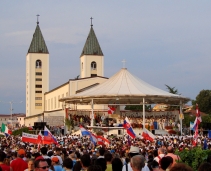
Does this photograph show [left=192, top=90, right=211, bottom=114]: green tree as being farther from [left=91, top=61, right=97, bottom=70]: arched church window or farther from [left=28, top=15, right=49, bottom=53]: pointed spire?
[left=28, top=15, right=49, bottom=53]: pointed spire

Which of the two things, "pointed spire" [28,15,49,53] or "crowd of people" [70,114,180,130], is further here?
"pointed spire" [28,15,49,53]

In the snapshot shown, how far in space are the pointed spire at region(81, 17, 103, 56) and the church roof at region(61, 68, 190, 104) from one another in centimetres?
3162

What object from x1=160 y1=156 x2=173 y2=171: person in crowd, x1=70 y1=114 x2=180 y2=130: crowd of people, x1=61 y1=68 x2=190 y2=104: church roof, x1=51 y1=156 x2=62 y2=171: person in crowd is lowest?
x1=51 y1=156 x2=62 y2=171: person in crowd

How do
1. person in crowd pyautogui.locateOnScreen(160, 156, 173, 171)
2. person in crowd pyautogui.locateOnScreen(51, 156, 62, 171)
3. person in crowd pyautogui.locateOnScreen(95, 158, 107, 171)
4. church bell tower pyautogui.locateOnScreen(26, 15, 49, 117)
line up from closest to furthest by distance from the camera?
person in crowd pyautogui.locateOnScreen(160, 156, 173, 171) < person in crowd pyautogui.locateOnScreen(95, 158, 107, 171) < person in crowd pyautogui.locateOnScreen(51, 156, 62, 171) < church bell tower pyautogui.locateOnScreen(26, 15, 49, 117)

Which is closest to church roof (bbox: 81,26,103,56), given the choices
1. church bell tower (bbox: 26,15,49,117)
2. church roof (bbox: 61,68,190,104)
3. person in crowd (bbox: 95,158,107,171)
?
church bell tower (bbox: 26,15,49,117)

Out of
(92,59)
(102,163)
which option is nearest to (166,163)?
(102,163)

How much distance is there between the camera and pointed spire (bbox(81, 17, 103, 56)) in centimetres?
8169

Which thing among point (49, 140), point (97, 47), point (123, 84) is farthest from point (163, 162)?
point (97, 47)

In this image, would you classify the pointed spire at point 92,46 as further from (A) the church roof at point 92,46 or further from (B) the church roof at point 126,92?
(B) the church roof at point 126,92

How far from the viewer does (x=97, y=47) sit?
271 ft

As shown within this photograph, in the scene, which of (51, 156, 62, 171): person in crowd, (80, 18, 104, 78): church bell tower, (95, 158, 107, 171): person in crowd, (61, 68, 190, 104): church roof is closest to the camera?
(95, 158, 107, 171): person in crowd

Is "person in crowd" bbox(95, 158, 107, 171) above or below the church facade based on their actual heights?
below

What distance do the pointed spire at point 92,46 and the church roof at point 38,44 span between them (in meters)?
6.18

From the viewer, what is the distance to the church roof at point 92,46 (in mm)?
81688
